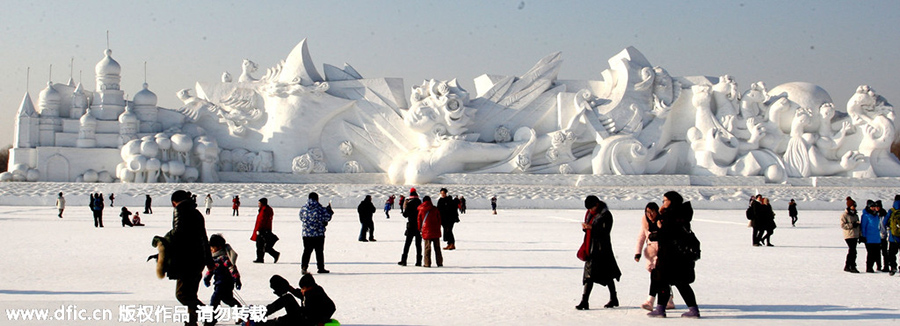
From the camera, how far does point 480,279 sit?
296 inches

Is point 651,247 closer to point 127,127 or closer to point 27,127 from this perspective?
point 127,127

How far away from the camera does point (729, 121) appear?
78.5 ft

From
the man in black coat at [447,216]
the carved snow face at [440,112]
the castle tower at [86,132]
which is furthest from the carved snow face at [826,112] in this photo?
the castle tower at [86,132]

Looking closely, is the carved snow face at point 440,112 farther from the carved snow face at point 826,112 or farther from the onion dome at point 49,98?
the carved snow face at point 826,112

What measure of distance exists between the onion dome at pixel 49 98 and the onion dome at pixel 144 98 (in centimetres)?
202

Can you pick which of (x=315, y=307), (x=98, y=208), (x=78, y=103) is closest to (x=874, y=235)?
(x=315, y=307)

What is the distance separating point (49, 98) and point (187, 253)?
20.4 meters

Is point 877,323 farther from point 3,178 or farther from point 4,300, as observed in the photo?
point 3,178

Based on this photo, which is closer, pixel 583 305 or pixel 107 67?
pixel 583 305

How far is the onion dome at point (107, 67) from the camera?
23.5 meters

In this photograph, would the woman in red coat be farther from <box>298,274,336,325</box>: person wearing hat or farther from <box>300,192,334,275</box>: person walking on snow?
<box>298,274,336,325</box>: person wearing hat

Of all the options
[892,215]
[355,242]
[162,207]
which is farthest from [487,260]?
[162,207]

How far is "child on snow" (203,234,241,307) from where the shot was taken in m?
5.21

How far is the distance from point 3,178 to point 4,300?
716 inches
